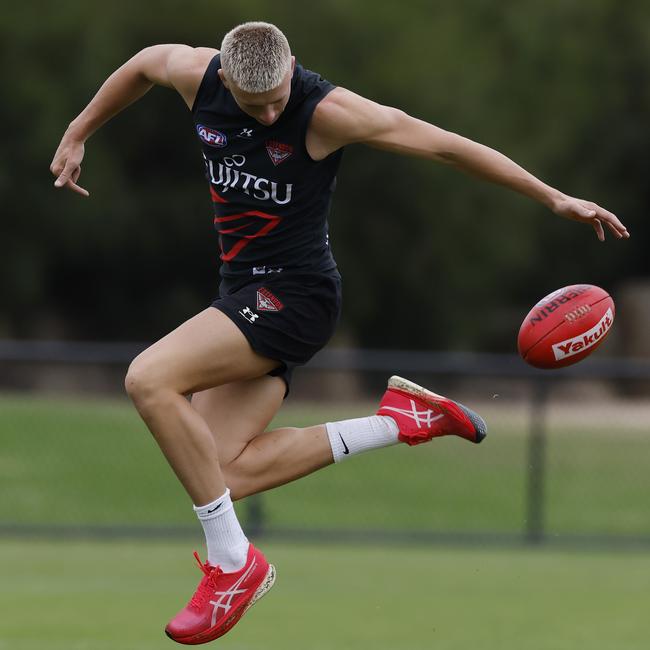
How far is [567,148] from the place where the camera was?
36.9 metres

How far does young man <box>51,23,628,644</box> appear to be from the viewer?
6047 millimetres

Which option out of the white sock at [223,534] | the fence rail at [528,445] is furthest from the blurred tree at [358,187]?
the white sock at [223,534]

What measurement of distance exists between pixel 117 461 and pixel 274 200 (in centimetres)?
862

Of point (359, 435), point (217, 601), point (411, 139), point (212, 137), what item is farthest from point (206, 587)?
point (411, 139)

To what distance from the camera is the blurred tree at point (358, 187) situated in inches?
1152

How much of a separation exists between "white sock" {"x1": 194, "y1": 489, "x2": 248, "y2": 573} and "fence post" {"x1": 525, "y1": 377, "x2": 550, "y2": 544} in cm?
799

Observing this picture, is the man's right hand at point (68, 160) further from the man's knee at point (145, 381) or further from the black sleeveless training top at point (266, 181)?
the man's knee at point (145, 381)

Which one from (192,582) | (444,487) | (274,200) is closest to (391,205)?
(444,487)

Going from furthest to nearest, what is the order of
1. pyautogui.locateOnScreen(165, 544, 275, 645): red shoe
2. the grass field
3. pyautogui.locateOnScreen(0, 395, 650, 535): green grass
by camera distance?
pyautogui.locateOnScreen(0, 395, 650, 535): green grass < the grass field < pyautogui.locateOnScreen(165, 544, 275, 645): red shoe

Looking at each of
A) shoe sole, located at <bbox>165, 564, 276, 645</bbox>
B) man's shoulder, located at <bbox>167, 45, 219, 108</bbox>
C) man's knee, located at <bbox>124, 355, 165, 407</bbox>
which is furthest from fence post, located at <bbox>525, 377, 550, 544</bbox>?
man's knee, located at <bbox>124, 355, 165, 407</bbox>

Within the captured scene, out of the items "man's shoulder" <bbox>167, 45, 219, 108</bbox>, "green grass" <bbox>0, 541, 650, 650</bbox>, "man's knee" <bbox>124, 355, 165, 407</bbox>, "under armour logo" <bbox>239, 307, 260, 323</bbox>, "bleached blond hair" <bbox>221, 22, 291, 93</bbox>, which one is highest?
"bleached blond hair" <bbox>221, 22, 291, 93</bbox>

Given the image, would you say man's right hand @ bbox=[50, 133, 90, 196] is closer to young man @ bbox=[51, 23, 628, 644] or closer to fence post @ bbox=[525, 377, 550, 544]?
young man @ bbox=[51, 23, 628, 644]

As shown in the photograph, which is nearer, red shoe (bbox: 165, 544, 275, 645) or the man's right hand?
red shoe (bbox: 165, 544, 275, 645)

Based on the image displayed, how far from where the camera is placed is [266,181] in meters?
6.29
